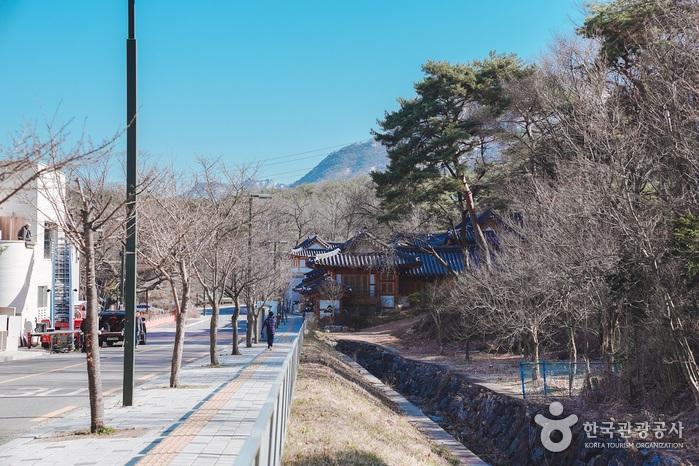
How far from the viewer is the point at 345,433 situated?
11867 mm

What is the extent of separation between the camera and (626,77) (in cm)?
A: 1714

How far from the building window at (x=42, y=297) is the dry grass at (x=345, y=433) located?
2360 cm

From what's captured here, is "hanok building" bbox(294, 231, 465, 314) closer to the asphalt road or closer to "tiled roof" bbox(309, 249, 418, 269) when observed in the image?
"tiled roof" bbox(309, 249, 418, 269)

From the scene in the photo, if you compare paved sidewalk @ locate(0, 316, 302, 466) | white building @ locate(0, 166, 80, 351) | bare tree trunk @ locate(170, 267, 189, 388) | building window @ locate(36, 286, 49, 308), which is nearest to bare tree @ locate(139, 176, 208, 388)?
bare tree trunk @ locate(170, 267, 189, 388)

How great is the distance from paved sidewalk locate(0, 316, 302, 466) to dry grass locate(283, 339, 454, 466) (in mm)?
854

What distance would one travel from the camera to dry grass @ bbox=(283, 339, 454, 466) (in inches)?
392

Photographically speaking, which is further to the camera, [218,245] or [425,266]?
[425,266]

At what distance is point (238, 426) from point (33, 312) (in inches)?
1199

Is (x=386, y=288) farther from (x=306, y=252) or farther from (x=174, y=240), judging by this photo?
(x=174, y=240)

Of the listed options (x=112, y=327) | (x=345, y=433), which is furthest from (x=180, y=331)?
(x=112, y=327)

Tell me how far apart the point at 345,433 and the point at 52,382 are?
9.96m

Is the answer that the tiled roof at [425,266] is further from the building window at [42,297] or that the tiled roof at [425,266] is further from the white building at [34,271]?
the building window at [42,297]

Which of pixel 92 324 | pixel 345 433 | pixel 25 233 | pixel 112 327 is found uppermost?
pixel 25 233

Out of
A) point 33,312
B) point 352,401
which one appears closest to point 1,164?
point 352,401
